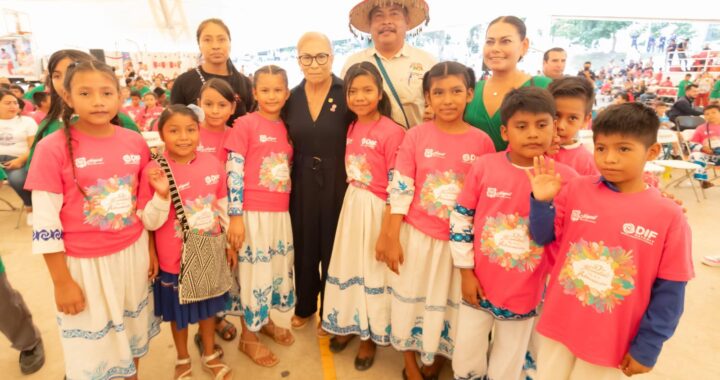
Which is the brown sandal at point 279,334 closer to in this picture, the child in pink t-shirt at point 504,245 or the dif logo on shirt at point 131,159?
the child in pink t-shirt at point 504,245

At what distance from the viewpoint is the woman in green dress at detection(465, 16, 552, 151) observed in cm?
205

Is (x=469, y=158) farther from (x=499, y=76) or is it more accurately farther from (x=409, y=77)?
(x=409, y=77)

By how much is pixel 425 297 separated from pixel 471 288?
34 cm

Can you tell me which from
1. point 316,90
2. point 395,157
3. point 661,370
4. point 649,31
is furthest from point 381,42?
point 649,31

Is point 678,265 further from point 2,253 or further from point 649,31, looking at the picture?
point 649,31

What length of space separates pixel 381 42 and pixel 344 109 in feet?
2.08

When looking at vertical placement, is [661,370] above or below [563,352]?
below

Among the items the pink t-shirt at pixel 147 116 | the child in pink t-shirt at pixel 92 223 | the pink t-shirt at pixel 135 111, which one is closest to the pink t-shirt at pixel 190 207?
the child in pink t-shirt at pixel 92 223

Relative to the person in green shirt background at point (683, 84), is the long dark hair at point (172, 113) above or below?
below

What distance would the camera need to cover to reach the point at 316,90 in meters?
2.29

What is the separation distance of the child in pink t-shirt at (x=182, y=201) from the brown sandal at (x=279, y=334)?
0.64m

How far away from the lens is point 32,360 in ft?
7.80

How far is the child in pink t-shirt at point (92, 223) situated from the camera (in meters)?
1.58

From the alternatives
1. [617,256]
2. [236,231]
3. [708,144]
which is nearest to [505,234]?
[617,256]
